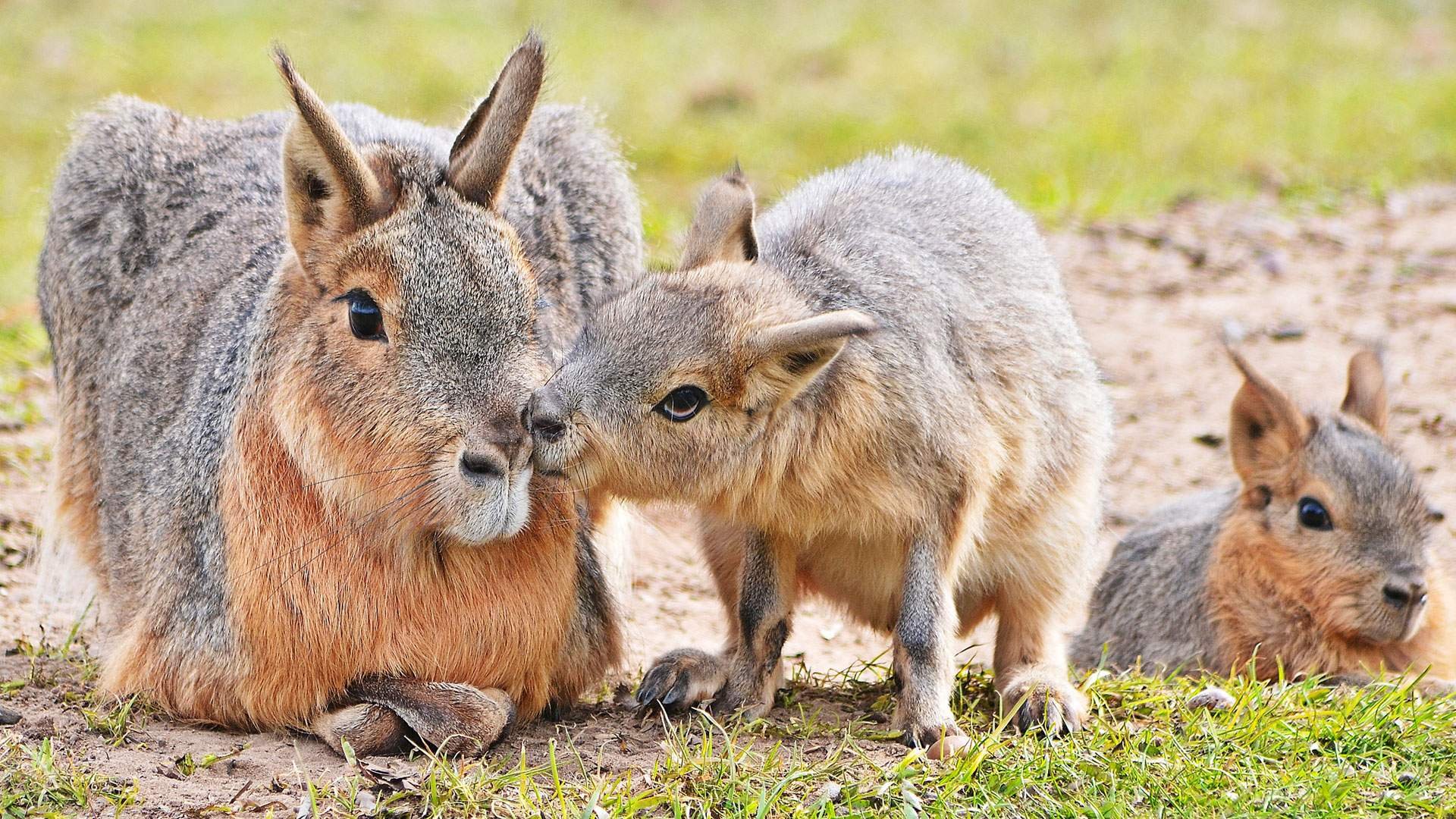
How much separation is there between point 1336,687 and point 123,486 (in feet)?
11.2

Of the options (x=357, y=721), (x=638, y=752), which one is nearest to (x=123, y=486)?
(x=357, y=721)

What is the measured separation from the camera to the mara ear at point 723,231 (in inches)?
160

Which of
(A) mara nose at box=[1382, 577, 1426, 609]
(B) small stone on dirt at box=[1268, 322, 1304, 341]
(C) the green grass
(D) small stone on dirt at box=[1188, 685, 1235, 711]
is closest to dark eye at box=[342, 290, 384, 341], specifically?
(C) the green grass

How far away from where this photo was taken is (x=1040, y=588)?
4480 mm

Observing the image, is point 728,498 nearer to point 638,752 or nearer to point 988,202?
point 638,752

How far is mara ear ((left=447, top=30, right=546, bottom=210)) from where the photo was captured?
3797 millimetres

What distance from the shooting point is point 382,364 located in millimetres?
3582

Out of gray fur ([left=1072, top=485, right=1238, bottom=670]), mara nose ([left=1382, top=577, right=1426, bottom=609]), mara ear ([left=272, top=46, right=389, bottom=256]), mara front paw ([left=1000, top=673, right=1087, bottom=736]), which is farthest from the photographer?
gray fur ([left=1072, top=485, right=1238, bottom=670])

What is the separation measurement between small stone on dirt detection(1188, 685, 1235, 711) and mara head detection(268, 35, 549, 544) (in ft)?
5.90

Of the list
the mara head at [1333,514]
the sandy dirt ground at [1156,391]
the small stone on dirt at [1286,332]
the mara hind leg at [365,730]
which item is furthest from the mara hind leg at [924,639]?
the small stone on dirt at [1286,332]

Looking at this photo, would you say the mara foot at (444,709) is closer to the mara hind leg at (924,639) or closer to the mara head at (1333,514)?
the mara hind leg at (924,639)

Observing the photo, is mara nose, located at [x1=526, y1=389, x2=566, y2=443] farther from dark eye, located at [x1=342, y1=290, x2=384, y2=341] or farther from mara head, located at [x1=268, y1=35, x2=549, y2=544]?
dark eye, located at [x1=342, y1=290, x2=384, y2=341]

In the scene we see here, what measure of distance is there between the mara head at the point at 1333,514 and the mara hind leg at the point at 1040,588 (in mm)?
834

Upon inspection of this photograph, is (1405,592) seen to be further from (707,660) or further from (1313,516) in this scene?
(707,660)
